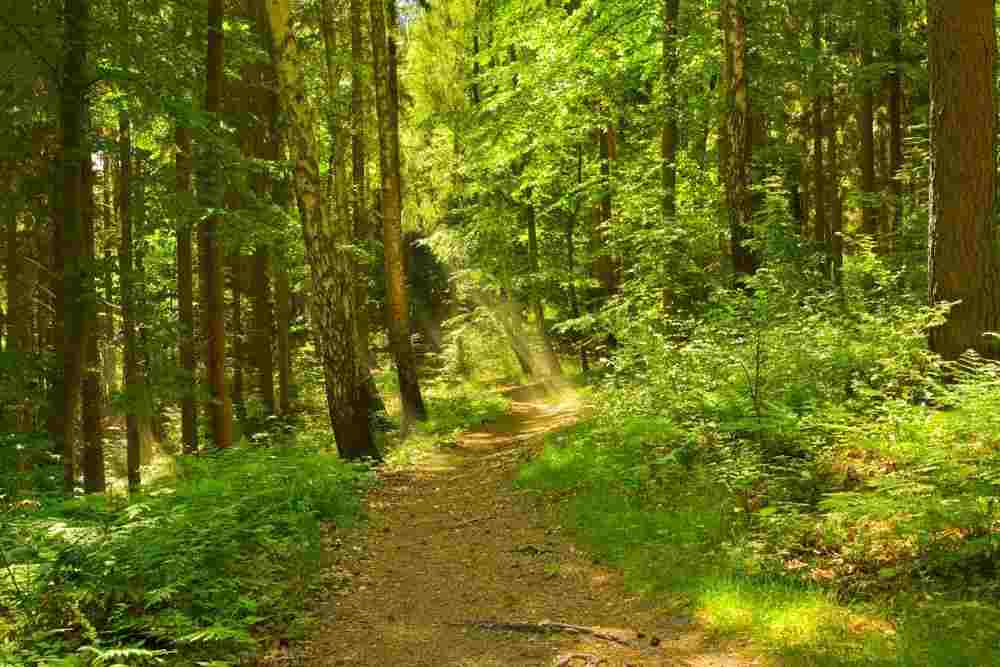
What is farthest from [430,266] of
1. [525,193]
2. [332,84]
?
[332,84]

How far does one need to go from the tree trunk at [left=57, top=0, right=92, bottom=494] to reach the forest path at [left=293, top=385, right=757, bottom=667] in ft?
14.5

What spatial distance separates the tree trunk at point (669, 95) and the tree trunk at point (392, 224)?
6.05 m

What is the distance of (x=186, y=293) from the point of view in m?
15.1

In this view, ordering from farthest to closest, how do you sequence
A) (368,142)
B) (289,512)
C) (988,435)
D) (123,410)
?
(368,142), (123,410), (289,512), (988,435)

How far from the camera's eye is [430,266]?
3944 centimetres

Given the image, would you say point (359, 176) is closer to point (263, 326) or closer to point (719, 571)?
point (263, 326)

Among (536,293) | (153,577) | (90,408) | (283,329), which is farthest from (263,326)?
(153,577)

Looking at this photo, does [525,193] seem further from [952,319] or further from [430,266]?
[952,319]

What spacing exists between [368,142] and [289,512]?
19024 millimetres

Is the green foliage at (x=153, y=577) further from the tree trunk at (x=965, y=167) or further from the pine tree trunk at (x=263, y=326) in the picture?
the pine tree trunk at (x=263, y=326)

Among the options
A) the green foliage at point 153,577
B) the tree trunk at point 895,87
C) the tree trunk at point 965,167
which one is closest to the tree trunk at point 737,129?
the tree trunk at point 895,87

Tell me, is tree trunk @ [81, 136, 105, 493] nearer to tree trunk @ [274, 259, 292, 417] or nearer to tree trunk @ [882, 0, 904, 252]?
tree trunk @ [274, 259, 292, 417]

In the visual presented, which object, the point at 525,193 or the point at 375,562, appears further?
the point at 525,193

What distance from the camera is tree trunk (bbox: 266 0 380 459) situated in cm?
1121
